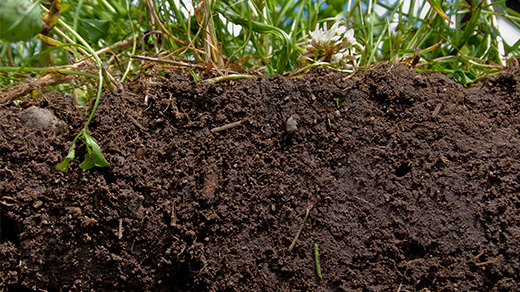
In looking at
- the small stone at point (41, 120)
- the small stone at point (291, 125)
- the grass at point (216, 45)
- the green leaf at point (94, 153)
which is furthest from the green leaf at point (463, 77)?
the small stone at point (41, 120)

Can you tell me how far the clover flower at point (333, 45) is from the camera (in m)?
0.92

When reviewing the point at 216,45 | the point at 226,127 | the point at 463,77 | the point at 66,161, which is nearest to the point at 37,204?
the point at 66,161

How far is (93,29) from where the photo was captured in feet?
3.84

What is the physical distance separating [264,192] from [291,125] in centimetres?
17

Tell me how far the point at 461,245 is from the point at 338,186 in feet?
1.01

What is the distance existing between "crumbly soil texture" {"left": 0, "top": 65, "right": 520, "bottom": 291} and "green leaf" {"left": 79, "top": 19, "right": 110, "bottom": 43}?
0.41 metres

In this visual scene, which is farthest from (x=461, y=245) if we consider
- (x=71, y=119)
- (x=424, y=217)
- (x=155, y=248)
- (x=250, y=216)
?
(x=71, y=119)

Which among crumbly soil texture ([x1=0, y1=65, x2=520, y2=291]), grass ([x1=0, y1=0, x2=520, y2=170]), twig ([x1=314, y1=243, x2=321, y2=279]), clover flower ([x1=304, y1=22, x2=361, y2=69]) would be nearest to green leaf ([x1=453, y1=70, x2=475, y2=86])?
grass ([x1=0, y1=0, x2=520, y2=170])

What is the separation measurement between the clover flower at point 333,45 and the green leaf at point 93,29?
2.38 feet

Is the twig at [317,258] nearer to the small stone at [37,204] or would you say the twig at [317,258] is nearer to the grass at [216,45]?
the grass at [216,45]

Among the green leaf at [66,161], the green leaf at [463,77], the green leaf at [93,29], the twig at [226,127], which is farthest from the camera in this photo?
the green leaf at [93,29]

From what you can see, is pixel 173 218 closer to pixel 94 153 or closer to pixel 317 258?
pixel 94 153

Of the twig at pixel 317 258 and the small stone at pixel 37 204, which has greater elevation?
the small stone at pixel 37 204

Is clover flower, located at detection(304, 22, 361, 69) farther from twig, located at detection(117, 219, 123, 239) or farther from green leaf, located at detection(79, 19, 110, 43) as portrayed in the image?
green leaf, located at detection(79, 19, 110, 43)
